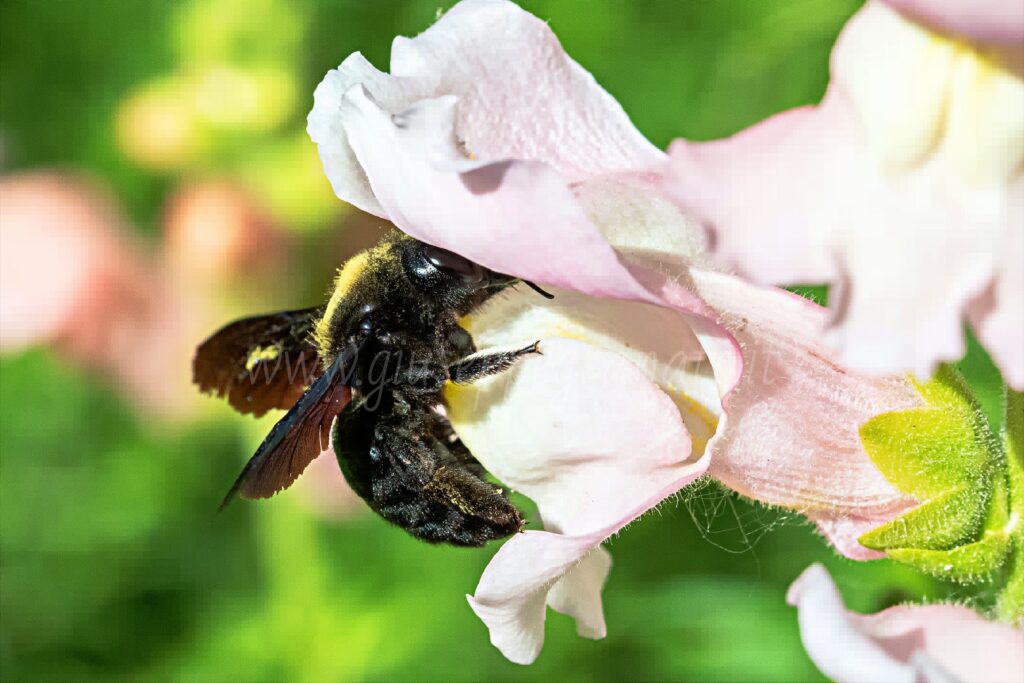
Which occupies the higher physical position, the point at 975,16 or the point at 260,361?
the point at 975,16

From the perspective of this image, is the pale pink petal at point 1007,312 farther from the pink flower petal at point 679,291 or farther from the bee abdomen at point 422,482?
Answer: the bee abdomen at point 422,482

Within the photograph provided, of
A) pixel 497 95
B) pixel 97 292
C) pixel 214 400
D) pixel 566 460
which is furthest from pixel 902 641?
pixel 97 292

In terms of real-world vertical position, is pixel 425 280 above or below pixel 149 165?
above

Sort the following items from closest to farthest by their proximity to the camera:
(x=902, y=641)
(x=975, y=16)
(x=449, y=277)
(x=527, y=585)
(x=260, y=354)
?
(x=975, y=16) < (x=902, y=641) < (x=527, y=585) < (x=449, y=277) < (x=260, y=354)

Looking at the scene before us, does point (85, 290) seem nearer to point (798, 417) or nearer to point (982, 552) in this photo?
point (798, 417)

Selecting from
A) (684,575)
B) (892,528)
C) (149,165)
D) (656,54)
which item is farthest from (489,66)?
(149,165)

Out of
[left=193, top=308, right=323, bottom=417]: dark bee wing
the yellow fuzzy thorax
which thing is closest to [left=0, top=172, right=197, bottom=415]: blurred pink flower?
[left=193, top=308, right=323, bottom=417]: dark bee wing

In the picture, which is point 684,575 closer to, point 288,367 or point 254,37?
point 288,367

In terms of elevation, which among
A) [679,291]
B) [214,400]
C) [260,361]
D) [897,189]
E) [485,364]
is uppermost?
[897,189]
